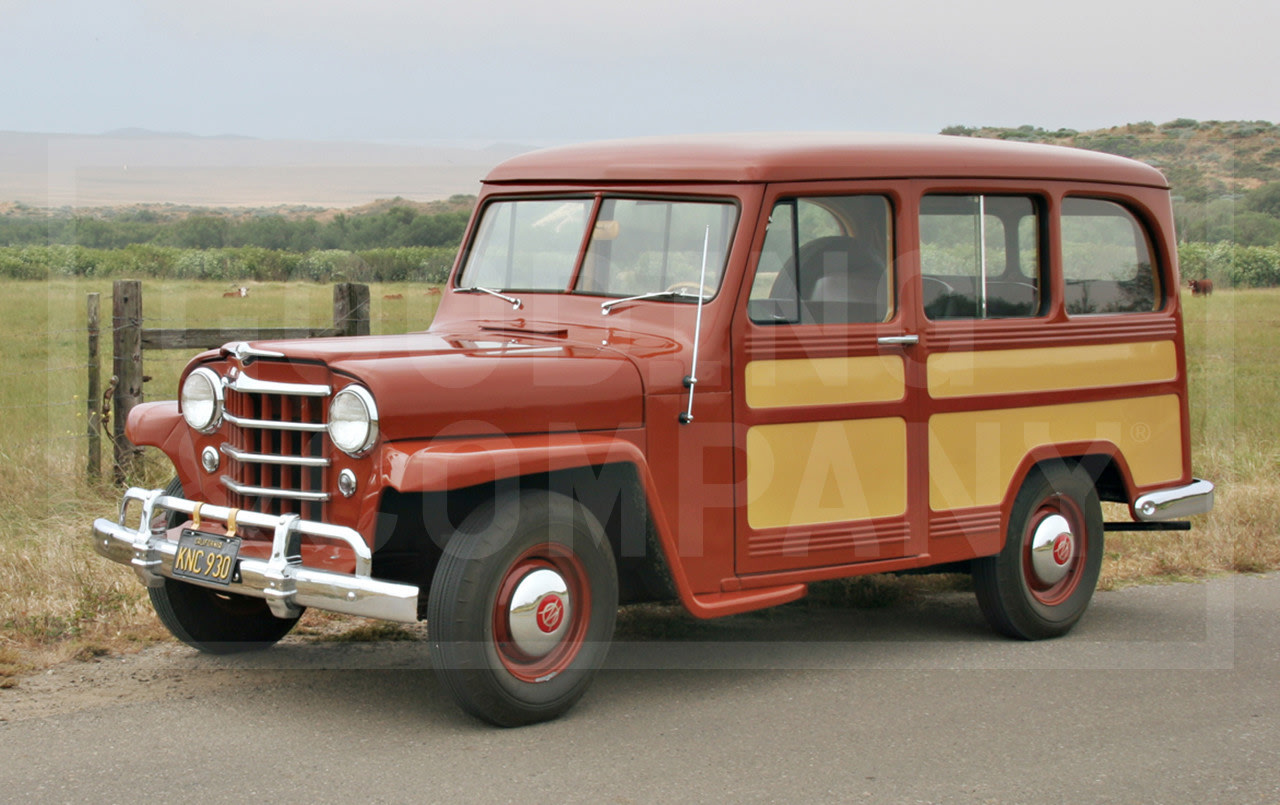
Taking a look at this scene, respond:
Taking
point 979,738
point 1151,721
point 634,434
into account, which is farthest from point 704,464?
point 1151,721

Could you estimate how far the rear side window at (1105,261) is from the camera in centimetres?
650

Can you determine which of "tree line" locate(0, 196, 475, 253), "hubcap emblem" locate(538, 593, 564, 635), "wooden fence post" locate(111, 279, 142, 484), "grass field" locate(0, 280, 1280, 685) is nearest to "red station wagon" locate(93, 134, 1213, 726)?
"hubcap emblem" locate(538, 593, 564, 635)

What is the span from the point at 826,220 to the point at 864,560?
142cm

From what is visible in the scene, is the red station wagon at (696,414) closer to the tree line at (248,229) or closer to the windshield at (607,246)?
the windshield at (607,246)

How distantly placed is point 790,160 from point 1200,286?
32.3 meters

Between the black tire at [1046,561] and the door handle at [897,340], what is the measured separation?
1.00 m

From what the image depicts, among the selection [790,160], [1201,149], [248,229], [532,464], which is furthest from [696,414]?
[1201,149]

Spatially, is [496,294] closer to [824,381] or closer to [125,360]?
[824,381]

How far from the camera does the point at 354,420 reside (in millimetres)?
4637

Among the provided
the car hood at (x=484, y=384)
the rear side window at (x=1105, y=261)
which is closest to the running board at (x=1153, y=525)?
the rear side window at (x=1105, y=261)

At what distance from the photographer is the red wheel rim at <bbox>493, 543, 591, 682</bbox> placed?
15.6ft

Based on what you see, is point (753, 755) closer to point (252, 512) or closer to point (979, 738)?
point (979, 738)

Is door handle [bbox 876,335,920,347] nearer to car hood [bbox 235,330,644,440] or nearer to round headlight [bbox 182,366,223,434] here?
car hood [bbox 235,330,644,440]

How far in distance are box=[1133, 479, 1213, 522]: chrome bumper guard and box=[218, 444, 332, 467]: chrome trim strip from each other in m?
3.96
